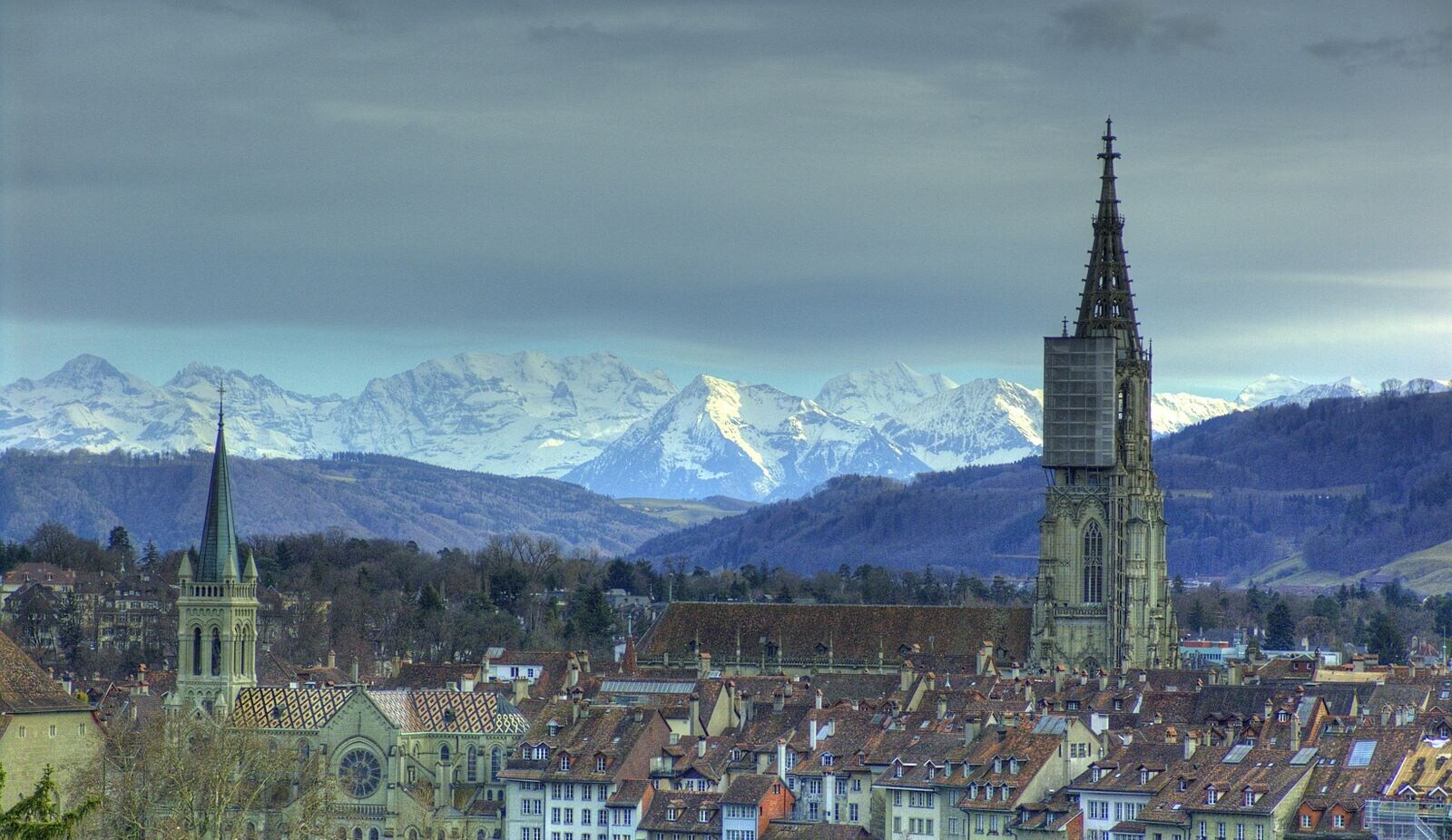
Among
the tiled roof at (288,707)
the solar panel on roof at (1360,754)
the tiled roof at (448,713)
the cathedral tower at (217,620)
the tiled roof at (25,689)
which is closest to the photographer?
the solar panel on roof at (1360,754)

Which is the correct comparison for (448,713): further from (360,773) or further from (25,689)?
(25,689)

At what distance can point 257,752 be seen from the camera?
127375 mm

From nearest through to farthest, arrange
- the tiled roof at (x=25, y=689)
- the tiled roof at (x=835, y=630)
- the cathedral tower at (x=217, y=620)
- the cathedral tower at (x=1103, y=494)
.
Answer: the tiled roof at (x=25, y=689) < the cathedral tower at (x=217, y=620) < the cathedral tower at (x=1103, y=494) < the tiled roof at (x=835, y=630)

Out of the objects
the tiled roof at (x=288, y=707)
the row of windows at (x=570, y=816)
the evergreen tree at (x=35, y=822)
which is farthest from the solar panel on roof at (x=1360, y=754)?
the evergreen tree at (x=35, y=822)

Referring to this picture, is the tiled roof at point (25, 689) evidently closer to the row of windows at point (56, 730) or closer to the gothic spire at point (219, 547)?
the row of windows at point (56, 730)

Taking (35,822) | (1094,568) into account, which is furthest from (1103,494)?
(35,822)

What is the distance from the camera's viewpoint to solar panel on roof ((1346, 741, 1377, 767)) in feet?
360

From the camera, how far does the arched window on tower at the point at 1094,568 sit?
17875 cm

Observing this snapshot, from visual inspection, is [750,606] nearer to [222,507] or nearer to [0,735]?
[222,507]

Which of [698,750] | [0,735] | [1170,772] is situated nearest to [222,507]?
[698,750]

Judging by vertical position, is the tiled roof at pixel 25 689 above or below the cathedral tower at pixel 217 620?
below

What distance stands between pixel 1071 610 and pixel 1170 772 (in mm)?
66265

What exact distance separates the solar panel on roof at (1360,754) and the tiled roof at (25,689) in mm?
47419

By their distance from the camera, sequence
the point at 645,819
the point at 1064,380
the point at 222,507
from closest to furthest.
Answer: the point at 645,819, the point at 222,507, the point at 1064,380
